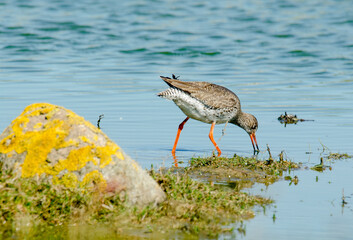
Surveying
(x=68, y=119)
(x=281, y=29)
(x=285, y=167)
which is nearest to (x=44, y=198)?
(x=68, y=119)

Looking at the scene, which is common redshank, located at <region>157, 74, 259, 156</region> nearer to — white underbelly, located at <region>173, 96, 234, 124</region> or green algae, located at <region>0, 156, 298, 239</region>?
white underbelly, located at <region>173, 96, 234, 124</region>

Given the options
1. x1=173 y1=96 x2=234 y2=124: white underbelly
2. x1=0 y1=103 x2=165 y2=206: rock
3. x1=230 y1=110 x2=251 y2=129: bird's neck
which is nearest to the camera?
x1=0 y1=103 x2=165 y2=206: rock

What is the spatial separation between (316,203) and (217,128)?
5961mm

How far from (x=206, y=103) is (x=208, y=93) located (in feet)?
0.73

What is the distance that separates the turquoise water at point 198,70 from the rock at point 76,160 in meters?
1.26

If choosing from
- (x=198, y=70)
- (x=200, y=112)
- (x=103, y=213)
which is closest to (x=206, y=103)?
(x=200, y=112)

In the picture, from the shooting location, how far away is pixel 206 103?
456 inches

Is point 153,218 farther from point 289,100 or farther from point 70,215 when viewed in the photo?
point 289,100

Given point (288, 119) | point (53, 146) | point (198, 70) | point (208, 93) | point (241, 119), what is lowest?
point (53, 146)

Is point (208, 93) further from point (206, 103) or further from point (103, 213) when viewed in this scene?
point (103, 213)

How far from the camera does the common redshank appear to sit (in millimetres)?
11336

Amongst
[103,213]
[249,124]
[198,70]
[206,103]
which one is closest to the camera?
[103,213]

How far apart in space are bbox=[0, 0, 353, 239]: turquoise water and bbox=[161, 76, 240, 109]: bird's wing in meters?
0.71

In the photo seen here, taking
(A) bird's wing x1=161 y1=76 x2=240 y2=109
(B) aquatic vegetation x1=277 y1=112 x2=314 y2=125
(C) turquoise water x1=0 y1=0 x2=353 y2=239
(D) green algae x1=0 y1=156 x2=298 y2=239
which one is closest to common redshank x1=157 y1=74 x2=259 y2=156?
(A) bird's wing x1=161 y1=76 x2=240 y2=109
